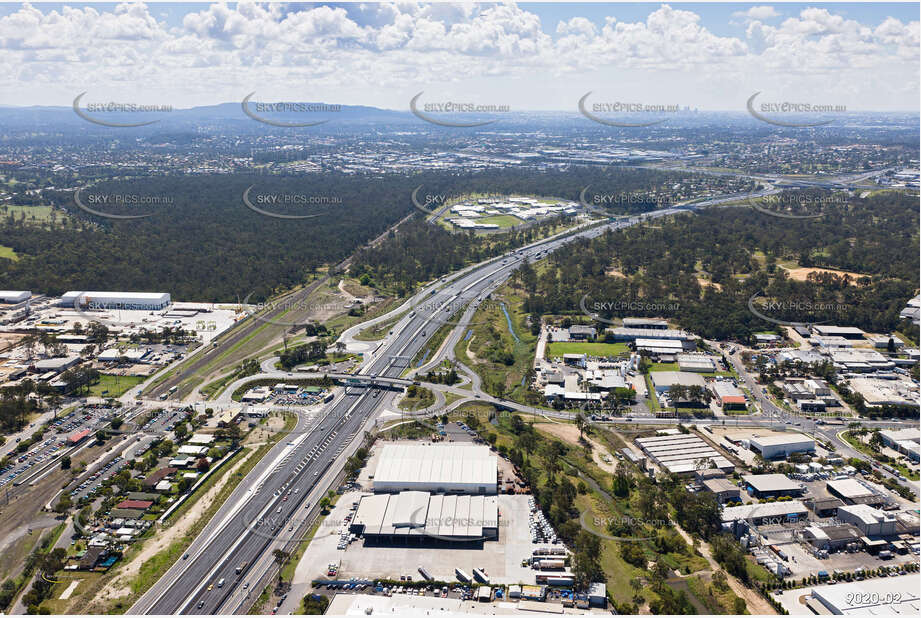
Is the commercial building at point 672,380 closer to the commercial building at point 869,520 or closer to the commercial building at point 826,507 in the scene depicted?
the commercial building at point 826,507

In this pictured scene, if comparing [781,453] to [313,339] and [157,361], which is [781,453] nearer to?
[313,339]

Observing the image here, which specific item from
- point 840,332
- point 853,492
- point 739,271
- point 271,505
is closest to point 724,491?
point 853,492

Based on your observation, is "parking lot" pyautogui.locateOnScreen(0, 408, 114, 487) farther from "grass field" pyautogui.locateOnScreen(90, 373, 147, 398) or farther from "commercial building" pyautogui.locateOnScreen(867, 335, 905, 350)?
"commercial building" pyautogui.locateOnScreen(867, 335, 905, 350)

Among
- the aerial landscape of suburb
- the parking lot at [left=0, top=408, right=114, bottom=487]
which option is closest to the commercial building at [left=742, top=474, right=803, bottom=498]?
the aerial landscape of suburb

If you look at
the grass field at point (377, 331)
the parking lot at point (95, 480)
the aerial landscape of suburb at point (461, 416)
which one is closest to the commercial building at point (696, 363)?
the aerial landscape of suburb at point (461, 416)

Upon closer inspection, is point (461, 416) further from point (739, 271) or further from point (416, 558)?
point (739, 271)

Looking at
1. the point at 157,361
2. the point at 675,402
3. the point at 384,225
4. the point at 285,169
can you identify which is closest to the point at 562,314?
the point at 675,402
